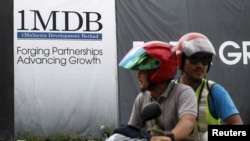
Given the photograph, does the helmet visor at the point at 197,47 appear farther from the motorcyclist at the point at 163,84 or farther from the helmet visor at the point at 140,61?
the helmet visor at the point at 140,61

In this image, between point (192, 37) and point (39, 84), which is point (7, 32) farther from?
point (192, 37)

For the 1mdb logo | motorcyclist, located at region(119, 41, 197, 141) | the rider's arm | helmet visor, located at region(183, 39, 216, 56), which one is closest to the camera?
the rider's arm

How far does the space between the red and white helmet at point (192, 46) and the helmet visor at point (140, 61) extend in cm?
48

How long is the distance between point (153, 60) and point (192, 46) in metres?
0.54

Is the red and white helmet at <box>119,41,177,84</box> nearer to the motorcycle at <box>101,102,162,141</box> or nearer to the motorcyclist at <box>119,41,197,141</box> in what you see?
the motorcyclist at <box>119,41,197,141</box>

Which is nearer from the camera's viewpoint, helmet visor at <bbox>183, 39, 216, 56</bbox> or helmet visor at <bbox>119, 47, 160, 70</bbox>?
helmet visor at <bbox>119, 47, 160, 70</bbox>

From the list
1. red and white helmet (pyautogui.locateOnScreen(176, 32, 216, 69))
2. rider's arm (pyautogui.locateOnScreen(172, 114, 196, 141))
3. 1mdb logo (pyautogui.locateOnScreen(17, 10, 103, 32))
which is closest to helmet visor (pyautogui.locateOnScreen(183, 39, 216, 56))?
red and white helmet (pyautogui.locateOnScreen(176, 32, 216, 69))

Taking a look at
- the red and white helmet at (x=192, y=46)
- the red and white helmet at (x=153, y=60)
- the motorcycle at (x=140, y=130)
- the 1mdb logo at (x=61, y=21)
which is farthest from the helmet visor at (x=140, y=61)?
the 1mdb logo at (x=61, y=21)

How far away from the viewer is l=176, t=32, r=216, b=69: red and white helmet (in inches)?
138

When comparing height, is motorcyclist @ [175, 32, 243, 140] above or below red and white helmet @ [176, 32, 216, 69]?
below

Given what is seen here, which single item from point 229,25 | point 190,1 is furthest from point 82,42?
point 229,25

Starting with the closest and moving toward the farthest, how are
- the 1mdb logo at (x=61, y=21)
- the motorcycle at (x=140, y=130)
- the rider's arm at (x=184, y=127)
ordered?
the motorcycle at (x=140, y=130), the rider's arm at (x=184, y=127), the 1mdb logo at (x=61, y=21)

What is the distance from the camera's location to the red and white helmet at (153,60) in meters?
3.07

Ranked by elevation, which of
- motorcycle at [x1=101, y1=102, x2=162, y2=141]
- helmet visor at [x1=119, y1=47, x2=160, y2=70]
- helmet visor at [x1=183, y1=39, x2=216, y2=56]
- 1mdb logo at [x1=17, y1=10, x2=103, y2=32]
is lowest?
motorcycle at [x1=101, y1=102, x2=162, y2=141]
